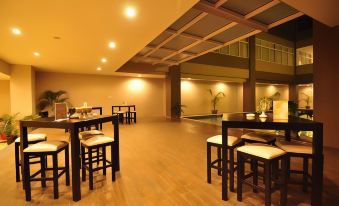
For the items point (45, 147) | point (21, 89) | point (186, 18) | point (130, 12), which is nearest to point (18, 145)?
point (45, 147)

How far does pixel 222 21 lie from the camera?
170 inches

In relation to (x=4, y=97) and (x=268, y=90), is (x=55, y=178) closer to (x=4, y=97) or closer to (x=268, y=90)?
(x=4, y=97)

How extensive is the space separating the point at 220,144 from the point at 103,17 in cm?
295

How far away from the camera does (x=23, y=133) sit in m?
2.20

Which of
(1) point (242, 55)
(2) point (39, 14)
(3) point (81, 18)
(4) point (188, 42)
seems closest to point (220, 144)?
(3) point (81, 18)

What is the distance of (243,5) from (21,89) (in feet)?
28.6

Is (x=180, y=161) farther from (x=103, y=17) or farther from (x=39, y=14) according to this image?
(x=39, y=14)

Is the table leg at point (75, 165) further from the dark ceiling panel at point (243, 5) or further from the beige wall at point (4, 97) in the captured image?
the beige wall at point (4, 97)

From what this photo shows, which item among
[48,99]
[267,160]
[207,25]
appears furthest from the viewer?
[48,99]

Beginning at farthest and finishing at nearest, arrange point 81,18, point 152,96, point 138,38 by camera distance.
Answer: point 152,96
point 138,38
point 81,18

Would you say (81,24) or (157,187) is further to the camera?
(81,24)

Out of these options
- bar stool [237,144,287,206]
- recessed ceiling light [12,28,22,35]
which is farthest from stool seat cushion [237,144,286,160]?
recessed ceiling light [12,28,22,35]

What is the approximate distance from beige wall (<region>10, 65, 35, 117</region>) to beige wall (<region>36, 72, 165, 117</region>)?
1.48m

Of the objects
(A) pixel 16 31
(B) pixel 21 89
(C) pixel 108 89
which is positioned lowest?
(B) pixel 21 89
